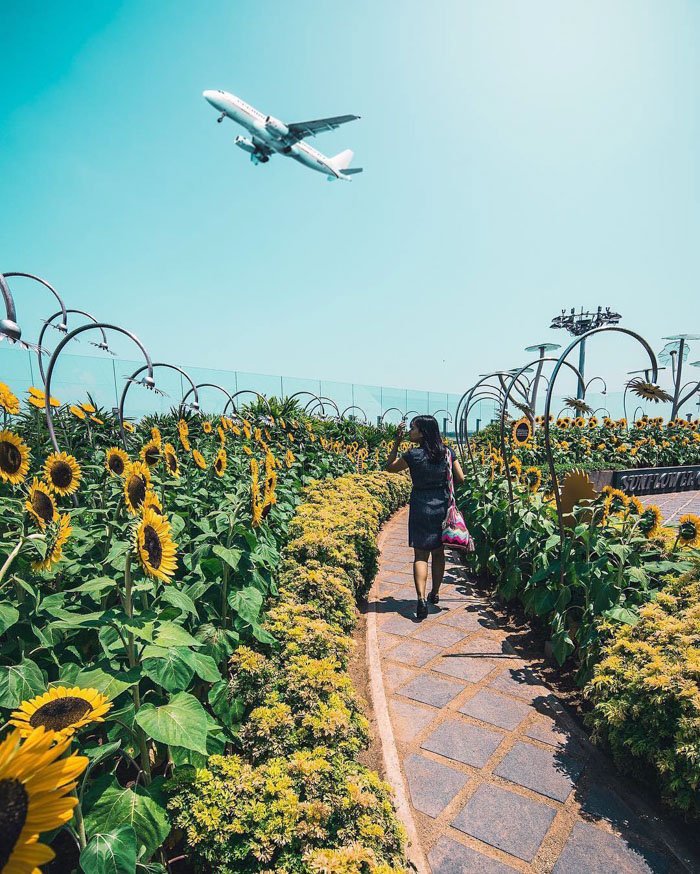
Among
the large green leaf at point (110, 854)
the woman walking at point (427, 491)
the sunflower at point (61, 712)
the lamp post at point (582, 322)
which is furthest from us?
the lamp post at point (582, 322)

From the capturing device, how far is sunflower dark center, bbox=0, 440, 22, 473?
6.08ft

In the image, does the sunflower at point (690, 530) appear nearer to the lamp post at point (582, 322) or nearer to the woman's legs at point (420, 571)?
the woman's legs at point (420, 571)

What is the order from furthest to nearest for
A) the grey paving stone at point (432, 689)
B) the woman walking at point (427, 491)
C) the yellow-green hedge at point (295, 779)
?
the woman walking at point (427, 491), the grey paving stone at point (432, 689), the yellow-green hedge at point (295, 779)

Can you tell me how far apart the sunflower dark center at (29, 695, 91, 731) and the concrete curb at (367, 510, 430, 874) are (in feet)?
4.83

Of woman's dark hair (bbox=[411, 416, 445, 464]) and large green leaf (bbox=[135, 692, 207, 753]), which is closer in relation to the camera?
large green leaf (bbox=[135, 692, 207, 753])

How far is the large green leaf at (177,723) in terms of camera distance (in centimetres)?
132

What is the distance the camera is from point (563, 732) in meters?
2.51

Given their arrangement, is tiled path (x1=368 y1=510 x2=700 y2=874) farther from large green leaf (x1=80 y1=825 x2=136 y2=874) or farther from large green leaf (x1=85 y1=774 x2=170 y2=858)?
large green leaf (x1=80 y1=825 x2=136 y2=874)

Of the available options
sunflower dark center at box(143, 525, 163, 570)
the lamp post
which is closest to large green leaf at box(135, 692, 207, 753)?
sunflower dark center at box(143, 525, 163, 570)

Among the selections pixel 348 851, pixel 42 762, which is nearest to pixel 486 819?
pixel 348 851

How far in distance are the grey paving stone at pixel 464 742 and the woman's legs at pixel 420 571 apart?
150cm

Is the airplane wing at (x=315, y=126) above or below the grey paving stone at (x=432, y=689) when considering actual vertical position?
above

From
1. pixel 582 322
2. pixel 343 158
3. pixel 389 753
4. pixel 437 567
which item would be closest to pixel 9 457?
pixel 389 753

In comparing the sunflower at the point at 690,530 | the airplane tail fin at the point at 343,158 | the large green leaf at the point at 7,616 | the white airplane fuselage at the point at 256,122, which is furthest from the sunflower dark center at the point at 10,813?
the airplane tail fin at the point at 343,158
